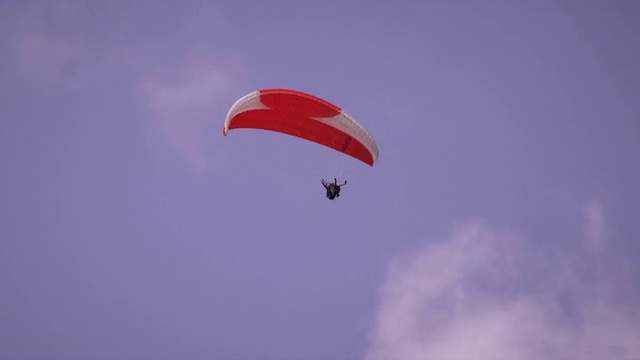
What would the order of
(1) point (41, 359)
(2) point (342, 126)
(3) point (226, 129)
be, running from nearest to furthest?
(3) point (226, 129) < (2) point (342, 126) < (1) point (41, 359)

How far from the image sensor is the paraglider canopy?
2516 centimetres

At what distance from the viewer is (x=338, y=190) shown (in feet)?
91.2

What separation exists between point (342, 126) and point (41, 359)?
6870cm

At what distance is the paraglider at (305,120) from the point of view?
2517cm

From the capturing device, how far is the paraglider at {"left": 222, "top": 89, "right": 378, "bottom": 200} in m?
25.2

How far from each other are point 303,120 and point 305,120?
8 centimetres

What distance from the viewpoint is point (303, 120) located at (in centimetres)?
2645

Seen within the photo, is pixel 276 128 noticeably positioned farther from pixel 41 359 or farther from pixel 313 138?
pixel 41 359

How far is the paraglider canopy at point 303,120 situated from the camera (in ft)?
82.5

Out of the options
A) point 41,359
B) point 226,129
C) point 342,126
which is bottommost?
point 226,129

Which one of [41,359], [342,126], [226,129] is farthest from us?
[41,359]

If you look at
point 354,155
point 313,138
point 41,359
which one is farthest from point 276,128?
point 41,359

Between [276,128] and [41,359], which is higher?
[41,359]

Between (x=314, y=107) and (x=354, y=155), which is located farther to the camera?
(x=354, y=155)
